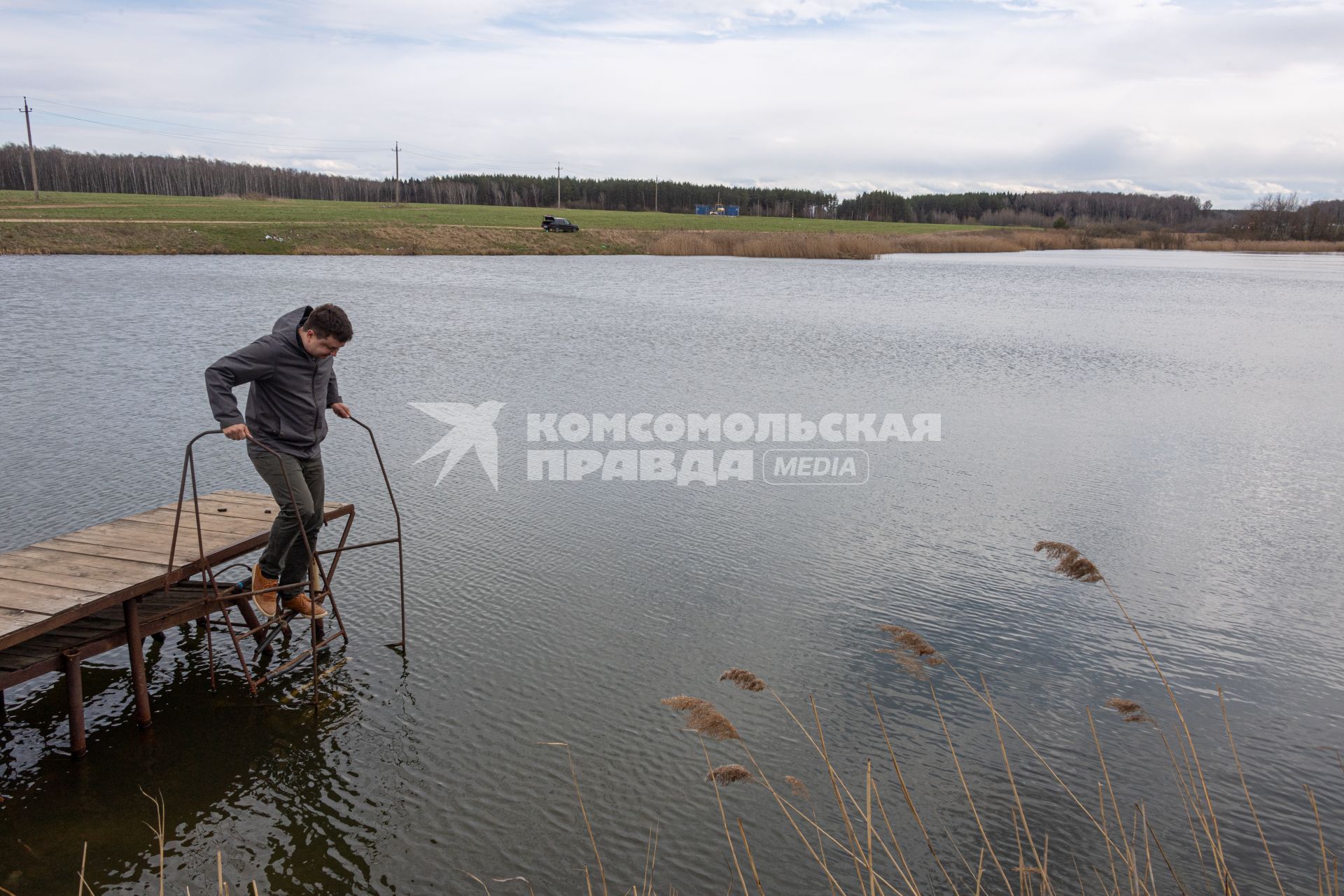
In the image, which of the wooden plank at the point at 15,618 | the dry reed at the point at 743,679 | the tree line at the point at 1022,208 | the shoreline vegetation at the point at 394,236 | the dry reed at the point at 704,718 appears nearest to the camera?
the wooden plank at the point at 15,618

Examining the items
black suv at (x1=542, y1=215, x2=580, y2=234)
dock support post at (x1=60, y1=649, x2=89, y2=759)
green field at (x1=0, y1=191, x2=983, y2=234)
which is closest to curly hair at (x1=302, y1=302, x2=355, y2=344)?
dock support post at (x1=60, y1=649, x2=89, y2=759)

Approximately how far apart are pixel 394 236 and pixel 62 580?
147ft

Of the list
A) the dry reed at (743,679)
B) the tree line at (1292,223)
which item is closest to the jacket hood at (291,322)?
the dry reed at (743,679)

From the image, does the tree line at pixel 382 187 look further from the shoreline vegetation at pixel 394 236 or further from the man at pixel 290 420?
the man at pixel 290 420

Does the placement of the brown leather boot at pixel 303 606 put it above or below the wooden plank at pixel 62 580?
below

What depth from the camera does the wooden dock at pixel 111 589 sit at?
14.7 feet

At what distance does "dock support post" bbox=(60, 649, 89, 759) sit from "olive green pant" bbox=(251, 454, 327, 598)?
111 cm

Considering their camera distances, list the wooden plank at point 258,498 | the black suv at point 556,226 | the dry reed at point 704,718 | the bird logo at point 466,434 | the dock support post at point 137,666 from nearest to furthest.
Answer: the dock support post at point 137,666
the dry reed at point 704,718
the wooden plank at point 258,498
the bird logo at point 466,434
the black suv at point 556,226

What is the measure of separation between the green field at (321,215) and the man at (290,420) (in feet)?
145

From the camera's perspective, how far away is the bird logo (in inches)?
393

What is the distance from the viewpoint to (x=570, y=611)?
6441 millimetres

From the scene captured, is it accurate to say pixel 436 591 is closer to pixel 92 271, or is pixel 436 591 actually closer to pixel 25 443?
pixel 25 443

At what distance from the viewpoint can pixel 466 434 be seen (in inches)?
438

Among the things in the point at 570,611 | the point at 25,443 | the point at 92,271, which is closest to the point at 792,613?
the point at 570,611
